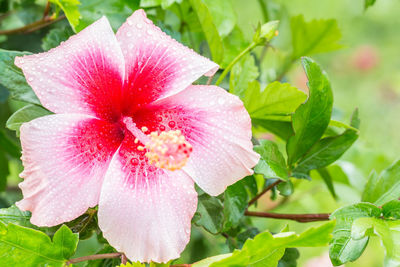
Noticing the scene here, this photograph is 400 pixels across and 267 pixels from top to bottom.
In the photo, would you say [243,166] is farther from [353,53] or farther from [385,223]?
[353,53]

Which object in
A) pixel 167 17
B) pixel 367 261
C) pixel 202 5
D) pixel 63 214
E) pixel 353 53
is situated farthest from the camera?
pixel 353 53

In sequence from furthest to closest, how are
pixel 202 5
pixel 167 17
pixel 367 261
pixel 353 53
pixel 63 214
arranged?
pixel 353 53 < pixel 367 261 < pixel 167 17 < pixel 202 5 < pixel 63 214

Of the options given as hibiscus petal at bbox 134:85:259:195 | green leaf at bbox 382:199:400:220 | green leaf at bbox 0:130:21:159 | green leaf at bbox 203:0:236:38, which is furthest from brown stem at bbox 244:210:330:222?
green leaf at bbox 0:130:21:159

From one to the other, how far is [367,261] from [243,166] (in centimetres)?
217

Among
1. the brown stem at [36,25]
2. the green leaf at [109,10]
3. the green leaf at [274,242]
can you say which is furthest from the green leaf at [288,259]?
the brown stem at [36,25]

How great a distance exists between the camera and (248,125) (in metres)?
0.69

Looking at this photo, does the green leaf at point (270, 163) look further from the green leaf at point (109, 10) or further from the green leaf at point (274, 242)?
the green leaf at point (109, 10)

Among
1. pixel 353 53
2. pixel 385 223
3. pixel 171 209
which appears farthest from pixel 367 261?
pixel 171 209

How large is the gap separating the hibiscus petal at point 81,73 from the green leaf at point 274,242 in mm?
261

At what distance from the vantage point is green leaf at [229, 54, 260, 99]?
0.79m

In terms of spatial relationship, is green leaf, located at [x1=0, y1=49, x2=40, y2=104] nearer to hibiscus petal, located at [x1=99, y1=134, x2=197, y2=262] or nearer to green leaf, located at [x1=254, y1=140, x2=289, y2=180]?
hibiscus petal, located at [x1=99, y1=134, x2=197, y2=262]

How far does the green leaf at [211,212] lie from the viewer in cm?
77

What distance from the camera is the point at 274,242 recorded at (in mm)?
626

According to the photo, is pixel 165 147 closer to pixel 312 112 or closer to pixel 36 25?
pixel 312 112
